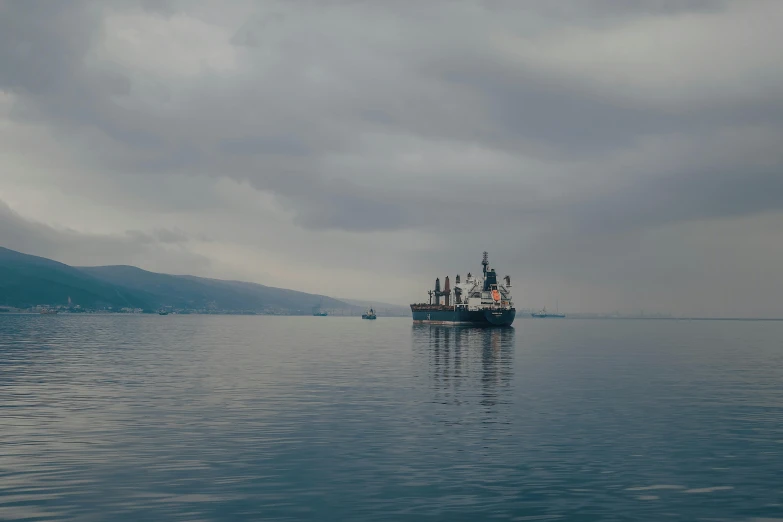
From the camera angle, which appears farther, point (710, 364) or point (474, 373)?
point (710, 364)

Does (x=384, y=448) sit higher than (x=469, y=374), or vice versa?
(x=469, y=374)

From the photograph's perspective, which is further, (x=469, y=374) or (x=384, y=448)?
(x=469, y=374)

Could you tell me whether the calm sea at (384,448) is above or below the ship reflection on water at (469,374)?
below

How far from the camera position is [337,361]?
3492 inches

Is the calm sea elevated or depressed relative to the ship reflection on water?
depressed

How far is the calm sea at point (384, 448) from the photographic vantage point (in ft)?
72.6

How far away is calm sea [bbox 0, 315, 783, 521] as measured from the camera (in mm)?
22141

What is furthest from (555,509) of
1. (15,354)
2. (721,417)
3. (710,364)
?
(15,354)

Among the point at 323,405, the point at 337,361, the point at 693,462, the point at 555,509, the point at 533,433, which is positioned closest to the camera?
the point at 555,509

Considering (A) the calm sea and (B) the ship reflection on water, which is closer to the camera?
(A) the calm sea

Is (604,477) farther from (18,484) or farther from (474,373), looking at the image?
(474,373)

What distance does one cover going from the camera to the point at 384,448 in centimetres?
3148

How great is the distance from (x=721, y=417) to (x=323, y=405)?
24696 millimetres

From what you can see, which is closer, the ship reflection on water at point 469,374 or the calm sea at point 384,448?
the calm sea at point 384,448
